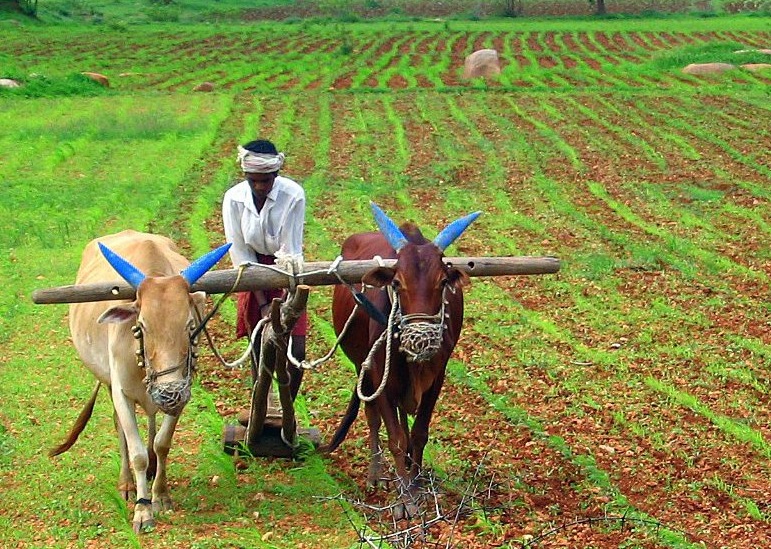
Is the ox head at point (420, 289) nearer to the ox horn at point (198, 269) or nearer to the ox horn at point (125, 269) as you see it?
the ox horn at point (198, 269)

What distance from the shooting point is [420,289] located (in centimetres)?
617

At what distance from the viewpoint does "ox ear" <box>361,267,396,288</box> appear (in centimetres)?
627

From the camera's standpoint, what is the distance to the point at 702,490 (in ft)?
22.2

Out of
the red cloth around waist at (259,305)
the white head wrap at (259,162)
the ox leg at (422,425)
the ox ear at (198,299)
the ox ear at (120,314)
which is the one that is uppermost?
the white head wrap at (259,162)

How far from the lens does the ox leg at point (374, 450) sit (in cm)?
710

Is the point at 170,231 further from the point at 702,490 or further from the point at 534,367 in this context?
Result: the point at 702,490

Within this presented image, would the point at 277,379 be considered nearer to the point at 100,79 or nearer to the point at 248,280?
the point at 248,280

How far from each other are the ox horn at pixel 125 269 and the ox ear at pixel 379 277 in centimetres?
121

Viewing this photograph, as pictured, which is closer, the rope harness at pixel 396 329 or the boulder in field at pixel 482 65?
the rope harness at pixel 396 329

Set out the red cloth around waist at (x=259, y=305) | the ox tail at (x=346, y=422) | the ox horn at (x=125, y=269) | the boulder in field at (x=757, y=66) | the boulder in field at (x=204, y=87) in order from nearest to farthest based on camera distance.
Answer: the ox horn at (x=125, y=269)
the red cloth around waist at (x=259, y=305)
the ox tail at (x=346, y=422)
the boulder in field at (x=204, y=87)
the boulder in field at (x=757, y=66)

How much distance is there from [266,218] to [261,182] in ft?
0.78

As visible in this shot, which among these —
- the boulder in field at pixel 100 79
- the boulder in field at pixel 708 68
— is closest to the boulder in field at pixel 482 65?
the boulder in field at pixel 708 68

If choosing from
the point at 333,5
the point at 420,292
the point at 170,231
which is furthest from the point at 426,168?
the point at 333,5

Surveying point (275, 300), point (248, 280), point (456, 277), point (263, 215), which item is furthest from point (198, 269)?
point (456, 277)
